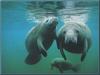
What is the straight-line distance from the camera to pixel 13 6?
5.38 m

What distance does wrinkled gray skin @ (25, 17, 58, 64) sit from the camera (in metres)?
5.38

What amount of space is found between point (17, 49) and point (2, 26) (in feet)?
1.20

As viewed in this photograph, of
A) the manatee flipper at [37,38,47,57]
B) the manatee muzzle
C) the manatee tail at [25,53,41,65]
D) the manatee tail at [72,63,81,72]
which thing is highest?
the manatee muzzle

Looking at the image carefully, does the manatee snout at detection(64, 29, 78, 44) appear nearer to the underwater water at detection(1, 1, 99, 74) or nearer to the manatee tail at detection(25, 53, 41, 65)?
the underwater water at detection(1, 1, 99, 74)

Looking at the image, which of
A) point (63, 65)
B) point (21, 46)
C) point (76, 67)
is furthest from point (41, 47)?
point (76, 67)

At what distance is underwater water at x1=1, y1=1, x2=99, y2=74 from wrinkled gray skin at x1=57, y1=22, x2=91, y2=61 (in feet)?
0.20

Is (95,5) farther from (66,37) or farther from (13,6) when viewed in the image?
(13,6)

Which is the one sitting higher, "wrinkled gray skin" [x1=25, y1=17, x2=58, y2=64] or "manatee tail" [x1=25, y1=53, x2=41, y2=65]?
"wrinkled gray skin" [x1=25, y1=17, x2=58, y2=64]

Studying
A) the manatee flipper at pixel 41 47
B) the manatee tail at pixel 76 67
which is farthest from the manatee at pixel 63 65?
the manatee flipper at pixel 41 47

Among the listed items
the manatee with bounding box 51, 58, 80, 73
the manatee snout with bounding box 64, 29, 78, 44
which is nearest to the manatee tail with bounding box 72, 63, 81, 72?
the manatee with bounding box 51, 58, 80, 73

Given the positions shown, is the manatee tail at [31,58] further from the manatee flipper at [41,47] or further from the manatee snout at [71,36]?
the manatee snout at [71,36]

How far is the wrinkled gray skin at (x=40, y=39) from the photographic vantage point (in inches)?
212

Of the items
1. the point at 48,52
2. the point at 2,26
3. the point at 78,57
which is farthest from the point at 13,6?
the point at 78,57

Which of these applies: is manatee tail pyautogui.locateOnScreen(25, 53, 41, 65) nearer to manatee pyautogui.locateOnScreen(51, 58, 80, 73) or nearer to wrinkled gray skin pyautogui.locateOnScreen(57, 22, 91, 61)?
manatee pyautogui.locateOnScreen(51, 58, 80, 73)
